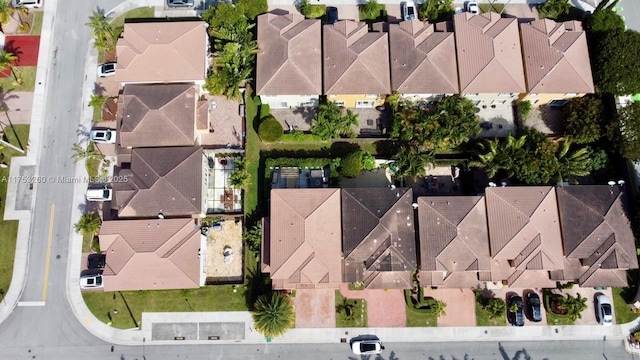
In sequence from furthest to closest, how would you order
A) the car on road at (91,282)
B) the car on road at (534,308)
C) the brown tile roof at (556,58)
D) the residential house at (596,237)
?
the brown tile roof at (556,58), the car on road at (91,282), the car on road at (534,308), the residential house at (596,237)

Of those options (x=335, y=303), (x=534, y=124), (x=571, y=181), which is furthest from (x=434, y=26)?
(x=335, y=303)

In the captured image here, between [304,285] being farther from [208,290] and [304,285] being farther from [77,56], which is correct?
[77,56]

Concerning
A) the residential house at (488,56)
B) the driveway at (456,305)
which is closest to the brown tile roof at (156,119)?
the residential house at (488,56)

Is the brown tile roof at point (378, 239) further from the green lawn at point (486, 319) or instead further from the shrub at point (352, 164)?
the green lawn at point (486, 319)

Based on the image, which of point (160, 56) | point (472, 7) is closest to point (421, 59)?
point (472, 7)

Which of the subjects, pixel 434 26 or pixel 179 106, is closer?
pixel 179 106

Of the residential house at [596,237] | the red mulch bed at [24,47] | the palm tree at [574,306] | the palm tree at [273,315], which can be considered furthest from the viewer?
the red mulch bed at [24,47]

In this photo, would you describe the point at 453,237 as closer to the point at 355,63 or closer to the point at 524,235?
the point at 524,235
